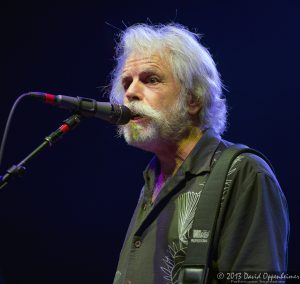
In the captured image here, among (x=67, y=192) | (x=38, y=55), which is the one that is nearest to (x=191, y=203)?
(x=67, y=192)

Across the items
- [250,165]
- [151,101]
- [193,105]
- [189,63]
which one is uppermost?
[189,63]

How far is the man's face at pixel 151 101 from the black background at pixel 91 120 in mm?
1321

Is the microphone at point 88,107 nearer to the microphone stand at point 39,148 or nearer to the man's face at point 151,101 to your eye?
the microphone stand at point 39,148

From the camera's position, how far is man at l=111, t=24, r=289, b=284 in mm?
1889

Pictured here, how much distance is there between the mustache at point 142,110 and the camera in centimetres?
242

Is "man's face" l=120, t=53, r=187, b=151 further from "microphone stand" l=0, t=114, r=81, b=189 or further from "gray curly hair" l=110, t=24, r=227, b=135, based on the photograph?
"microphone stand" l=0, t=114, r=81, b=189

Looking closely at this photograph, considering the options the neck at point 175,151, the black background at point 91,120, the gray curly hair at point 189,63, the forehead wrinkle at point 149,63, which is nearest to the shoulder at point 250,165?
the neck at point 175,151

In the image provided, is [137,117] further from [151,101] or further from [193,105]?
[193,105]

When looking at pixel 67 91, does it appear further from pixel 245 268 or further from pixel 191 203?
pixel 245 268

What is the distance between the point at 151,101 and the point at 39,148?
0.81 m

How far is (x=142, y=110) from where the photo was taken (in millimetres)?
2430

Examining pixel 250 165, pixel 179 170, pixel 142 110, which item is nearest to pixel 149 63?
pixel 142 110

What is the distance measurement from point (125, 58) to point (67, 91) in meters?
1.47

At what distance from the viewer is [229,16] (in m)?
3.86
